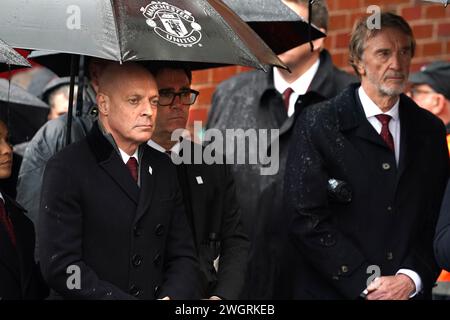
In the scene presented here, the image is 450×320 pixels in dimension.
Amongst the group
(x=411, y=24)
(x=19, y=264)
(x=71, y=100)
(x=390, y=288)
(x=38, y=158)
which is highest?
(x=411, y=24)

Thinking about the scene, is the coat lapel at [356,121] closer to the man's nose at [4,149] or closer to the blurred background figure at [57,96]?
the man's nose at [4,149]

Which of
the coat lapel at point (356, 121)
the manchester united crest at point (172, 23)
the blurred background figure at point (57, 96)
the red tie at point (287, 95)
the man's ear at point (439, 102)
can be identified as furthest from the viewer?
the blurred background figure at point (57, 96)

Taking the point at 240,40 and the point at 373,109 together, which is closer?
the point at 240,40

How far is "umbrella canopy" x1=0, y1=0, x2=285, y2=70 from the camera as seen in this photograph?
541cm

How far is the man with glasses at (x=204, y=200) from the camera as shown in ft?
20.6

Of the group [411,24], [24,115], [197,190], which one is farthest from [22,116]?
[411,24]

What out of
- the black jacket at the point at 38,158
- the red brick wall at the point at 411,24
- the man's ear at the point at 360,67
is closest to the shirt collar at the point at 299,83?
the man's ear at the point at 360,67

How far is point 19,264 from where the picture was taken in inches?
232

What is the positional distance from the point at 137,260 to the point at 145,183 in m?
0.34

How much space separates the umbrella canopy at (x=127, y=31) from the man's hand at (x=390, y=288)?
123 cm

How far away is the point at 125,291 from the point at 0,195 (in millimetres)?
744

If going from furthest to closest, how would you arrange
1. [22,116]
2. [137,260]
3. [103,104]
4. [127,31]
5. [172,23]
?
1. [22,116]
2. [103,104]
3. [137,260]
4. [172,23]
5. [127,31]

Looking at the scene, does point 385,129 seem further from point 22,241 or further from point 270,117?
point 22,241

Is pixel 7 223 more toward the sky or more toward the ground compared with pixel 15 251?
more toward the sky
